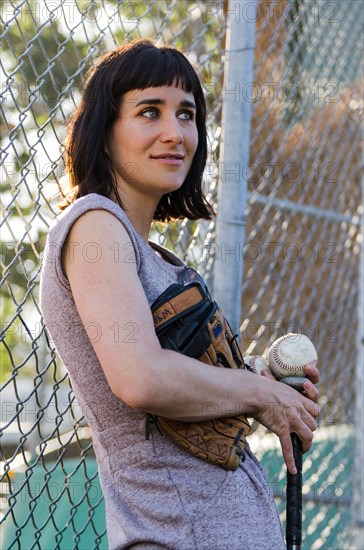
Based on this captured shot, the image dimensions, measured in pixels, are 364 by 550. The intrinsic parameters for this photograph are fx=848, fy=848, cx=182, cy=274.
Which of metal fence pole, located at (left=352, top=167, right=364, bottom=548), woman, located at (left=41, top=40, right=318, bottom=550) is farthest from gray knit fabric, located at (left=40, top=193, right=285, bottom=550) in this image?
metal fence pole, located at (left=352, top=167, right=364, bottom=548)

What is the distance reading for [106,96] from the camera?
219cm

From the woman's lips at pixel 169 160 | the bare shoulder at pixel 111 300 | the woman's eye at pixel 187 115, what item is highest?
the woman's eye at pixel 187 115

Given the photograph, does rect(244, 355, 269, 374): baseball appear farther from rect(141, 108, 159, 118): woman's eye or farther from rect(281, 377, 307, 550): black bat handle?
rect(141, 108, 159, 118): woman's eye

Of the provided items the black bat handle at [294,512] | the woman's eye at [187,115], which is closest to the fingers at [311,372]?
the black bat handle at [294,512]

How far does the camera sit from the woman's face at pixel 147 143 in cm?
217

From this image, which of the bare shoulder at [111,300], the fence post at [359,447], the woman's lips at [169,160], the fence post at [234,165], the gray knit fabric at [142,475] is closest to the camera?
the bare shoulder at [111,300]

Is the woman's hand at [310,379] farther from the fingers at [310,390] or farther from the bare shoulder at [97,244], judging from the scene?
the bare shoulder at [97,244]

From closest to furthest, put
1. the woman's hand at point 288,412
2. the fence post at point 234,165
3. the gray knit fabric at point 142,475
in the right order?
the gray knit fabric at point 142,475 → the woman's hand at point 288,412 → the fence post at point 234,165

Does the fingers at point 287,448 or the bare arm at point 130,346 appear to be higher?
the bare arm at point 130,346

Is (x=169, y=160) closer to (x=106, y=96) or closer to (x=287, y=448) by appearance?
(x=106, y=96)

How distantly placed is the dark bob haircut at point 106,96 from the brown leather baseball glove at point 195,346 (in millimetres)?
367

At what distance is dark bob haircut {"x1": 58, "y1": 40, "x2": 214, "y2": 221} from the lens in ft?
7.11

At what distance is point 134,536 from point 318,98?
350 centimetres

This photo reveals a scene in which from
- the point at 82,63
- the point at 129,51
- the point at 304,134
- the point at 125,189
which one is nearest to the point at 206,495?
the point at 125,189
